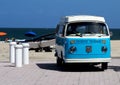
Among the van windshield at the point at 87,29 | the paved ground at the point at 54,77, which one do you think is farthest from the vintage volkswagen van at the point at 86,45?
the paved ground at the point at 54,77

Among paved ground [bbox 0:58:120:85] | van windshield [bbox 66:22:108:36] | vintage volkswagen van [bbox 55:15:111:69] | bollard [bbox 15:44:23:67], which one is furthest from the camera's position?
bollard [bbox 15:44:23:67]

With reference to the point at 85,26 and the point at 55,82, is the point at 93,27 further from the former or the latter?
the point at 55,82

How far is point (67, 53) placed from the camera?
1866cm

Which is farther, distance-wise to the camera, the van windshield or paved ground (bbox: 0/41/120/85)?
the van windshield

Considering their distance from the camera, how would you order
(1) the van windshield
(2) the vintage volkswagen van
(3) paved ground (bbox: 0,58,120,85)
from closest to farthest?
(3) paved ground (bbox: 0,58,120,85) → (2) the vintage volkswagen van → (1) the van windshield

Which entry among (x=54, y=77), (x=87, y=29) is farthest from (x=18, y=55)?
(x=54, y=77)

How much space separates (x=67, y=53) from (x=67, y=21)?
A: 163 cm

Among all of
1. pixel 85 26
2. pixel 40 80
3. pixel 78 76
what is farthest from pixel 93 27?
pixel 40 80

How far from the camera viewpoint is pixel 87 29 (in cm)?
1938

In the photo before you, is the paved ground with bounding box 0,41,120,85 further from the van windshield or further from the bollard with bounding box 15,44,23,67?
the van windshield

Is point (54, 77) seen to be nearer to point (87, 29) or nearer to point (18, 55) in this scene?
point (87, 29)

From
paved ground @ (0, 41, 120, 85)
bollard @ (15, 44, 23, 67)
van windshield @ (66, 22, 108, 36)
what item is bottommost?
paved ground @ (0, 41, 120, 85)

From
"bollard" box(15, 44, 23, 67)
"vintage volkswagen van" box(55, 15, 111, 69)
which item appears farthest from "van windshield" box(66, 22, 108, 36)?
"bollard" box(15, 44, 23, 67)

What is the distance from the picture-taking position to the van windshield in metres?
19.3
